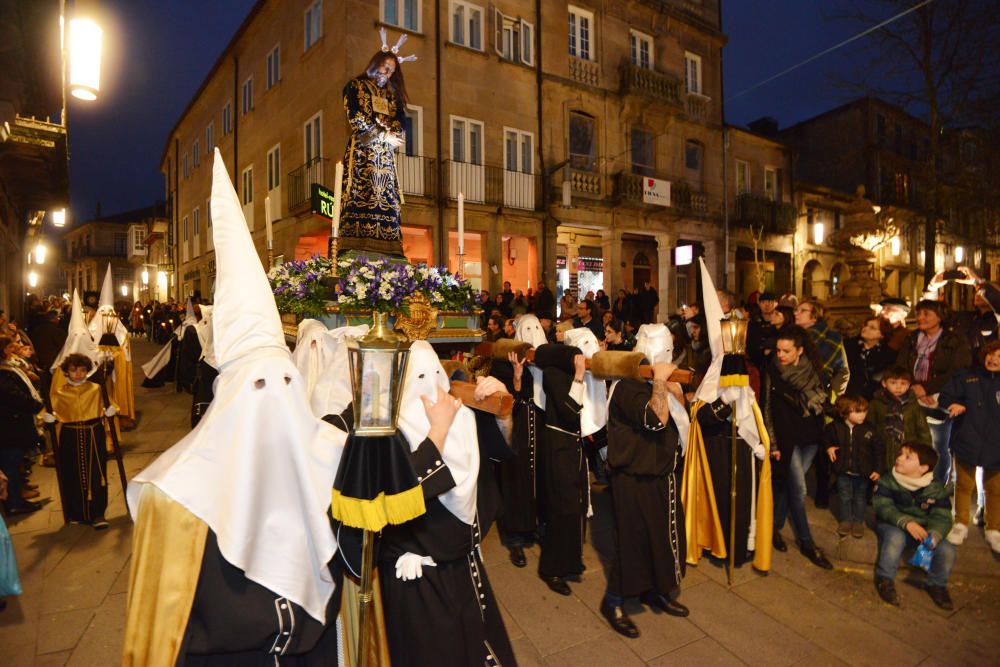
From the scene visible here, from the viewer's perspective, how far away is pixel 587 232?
19312 mm

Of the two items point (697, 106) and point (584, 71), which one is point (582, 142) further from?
point (697, 106)

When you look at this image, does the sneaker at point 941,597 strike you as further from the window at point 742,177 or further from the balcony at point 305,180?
the window at point 742,177

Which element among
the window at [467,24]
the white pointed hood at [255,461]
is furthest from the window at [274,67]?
the white pointed hood at [255,461]

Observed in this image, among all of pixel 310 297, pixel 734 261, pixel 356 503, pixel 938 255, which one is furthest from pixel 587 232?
pixel 938 255

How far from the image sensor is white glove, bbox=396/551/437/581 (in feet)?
7.31

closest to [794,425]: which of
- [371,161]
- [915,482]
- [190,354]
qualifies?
[915,482]

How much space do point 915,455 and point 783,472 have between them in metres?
1.05

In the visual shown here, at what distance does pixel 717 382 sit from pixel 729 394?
142 millimetres

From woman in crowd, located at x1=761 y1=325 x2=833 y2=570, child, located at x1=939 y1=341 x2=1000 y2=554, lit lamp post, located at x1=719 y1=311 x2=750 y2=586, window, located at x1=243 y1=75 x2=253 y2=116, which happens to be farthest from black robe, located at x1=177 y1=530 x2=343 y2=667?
window, located at x1=243 y1=75 x2=253 y2=116

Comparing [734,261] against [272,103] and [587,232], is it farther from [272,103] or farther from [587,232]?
[272,103]

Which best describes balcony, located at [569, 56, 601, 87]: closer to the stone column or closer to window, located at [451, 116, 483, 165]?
window, located at [451, 116, 483, 165]

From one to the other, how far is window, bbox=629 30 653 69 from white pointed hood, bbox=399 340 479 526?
65.7ft

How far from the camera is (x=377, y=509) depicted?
168 centimetres

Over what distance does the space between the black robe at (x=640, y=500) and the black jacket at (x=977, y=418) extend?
3.26 metres
